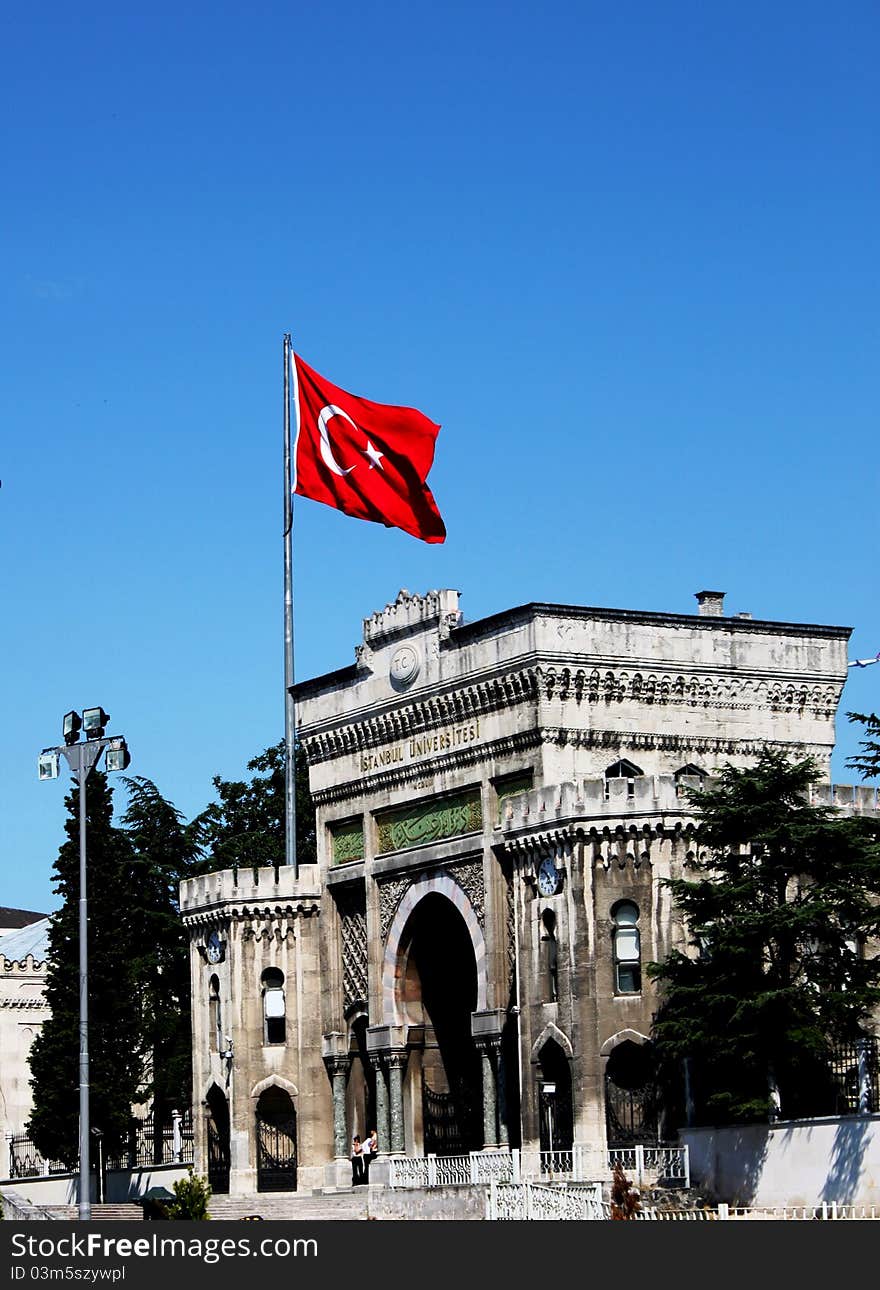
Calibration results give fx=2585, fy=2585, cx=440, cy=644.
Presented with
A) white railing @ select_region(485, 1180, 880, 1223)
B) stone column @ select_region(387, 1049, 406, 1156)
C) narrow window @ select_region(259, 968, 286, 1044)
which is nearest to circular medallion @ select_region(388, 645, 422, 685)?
narrow window @ select_region(259, 968, 286, 1044)

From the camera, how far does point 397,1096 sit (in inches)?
2365

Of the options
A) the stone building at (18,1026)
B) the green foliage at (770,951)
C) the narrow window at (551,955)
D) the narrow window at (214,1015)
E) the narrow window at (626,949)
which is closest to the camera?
the green foliage at (770,951)

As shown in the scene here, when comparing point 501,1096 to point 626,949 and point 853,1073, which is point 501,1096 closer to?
point 626,949

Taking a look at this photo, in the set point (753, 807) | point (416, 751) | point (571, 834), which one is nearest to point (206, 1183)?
point (416, 751)

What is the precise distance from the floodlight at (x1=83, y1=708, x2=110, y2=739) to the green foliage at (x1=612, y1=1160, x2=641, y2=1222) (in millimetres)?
13382

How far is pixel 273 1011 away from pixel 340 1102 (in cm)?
286

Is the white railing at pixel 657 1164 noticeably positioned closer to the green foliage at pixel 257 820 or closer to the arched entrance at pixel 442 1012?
the arched entrance at pixel 442 1012

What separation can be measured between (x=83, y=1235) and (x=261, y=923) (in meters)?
28.7

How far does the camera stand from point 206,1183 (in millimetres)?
63250

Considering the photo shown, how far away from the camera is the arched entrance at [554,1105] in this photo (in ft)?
173

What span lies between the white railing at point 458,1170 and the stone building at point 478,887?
85 cm

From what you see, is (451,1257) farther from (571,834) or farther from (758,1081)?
(571,834)

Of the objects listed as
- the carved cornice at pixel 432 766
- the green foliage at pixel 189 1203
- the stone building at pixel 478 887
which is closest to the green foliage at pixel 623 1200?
the stone building at pixel 478 887

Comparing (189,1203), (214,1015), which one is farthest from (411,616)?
(189,1203)
